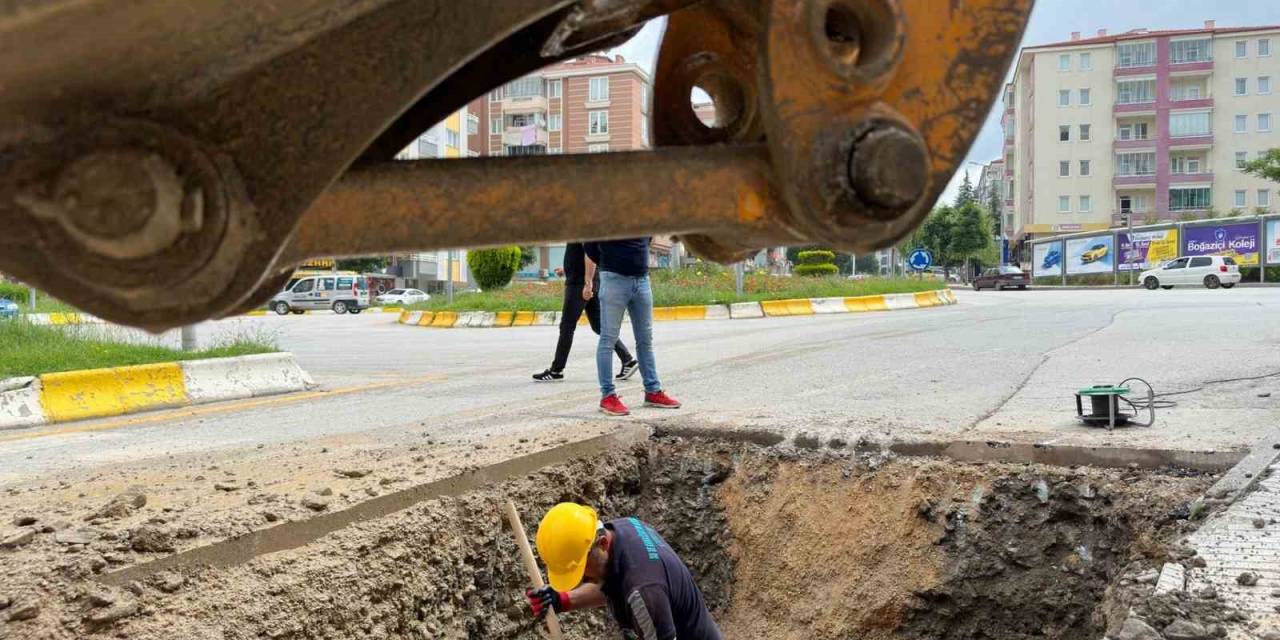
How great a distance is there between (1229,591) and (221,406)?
693 centimetres

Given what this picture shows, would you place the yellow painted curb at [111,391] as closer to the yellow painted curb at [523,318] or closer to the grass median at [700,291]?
the yellow painted curb at [523,318]

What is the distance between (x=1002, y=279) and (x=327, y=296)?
93.9 ft

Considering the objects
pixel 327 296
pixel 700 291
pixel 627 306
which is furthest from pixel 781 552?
pixel 327 296

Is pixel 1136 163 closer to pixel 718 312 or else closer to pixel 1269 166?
pixel 1269 166

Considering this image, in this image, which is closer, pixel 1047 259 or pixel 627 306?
pixel 627 306

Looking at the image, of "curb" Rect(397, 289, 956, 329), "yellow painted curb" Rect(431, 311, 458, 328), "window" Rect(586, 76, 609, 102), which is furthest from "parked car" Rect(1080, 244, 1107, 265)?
"yellow painted curb" Rect(431, 311, 458, 328)

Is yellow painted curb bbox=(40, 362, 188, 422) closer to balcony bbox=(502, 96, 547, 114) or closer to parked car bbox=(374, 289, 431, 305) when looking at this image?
parked car bbox=(374, 289, 431, 305)

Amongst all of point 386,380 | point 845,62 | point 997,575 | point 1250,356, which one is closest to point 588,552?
point 997,575

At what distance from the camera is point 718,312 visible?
760 inches

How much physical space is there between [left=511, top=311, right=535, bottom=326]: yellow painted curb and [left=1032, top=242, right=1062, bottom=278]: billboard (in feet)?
125

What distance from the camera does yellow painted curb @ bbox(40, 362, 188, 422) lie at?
6.94m

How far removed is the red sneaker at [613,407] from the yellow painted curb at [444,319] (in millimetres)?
14792

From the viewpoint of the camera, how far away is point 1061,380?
23.3ft

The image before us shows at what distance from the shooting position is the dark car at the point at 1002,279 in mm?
40312
